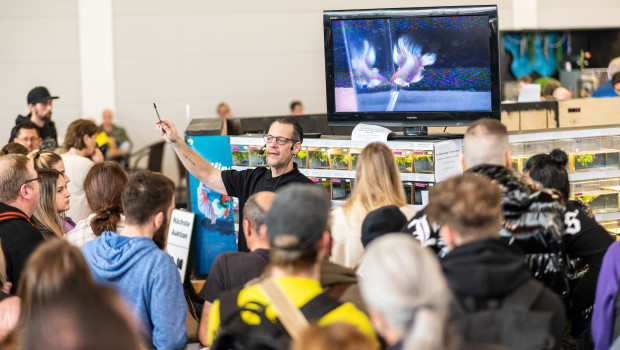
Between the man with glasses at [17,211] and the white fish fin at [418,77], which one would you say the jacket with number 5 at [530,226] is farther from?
the white fish fin at [418,77]

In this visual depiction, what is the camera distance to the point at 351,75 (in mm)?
4730

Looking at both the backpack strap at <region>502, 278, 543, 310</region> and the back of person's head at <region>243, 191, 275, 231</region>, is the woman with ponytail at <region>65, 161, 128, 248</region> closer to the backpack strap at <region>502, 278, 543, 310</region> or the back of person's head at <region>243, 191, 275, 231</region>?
the back of person's head at <region>243, 191, 275, 231</region>

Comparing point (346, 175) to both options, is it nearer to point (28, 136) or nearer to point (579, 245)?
point (579, 245)

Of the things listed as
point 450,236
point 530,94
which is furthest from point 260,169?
point 530,94

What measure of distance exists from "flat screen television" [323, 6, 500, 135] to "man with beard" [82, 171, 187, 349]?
2.02m

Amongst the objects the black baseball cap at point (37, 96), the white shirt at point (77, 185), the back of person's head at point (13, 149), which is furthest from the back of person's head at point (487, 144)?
the black baseball cap at point (37, 96)

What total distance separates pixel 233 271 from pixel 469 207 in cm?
93

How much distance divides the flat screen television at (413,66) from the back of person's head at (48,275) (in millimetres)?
2868

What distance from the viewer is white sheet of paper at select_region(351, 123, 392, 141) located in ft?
14.4

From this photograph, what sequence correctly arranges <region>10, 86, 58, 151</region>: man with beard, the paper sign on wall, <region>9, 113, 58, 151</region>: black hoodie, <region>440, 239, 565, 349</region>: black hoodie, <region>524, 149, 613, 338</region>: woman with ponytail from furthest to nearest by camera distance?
1. <region>10, 86, 58, 151</region>: man with beard
2. <region>9, 113, 58, 151</region>: black hoodie
3. the paper sign on wall
4. <region>524, 149, 613, 338</region>: woman with ponytail
5. <region>440, 239, 565, 349</region>: black hoodie

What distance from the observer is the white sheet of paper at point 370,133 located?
4.38m

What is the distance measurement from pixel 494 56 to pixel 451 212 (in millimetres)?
2372

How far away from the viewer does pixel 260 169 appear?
168 inches

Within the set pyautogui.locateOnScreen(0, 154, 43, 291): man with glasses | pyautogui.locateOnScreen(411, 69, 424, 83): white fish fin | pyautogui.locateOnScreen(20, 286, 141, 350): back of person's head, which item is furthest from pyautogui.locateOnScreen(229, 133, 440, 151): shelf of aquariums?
pyautogui.locateOnScreen(20, 286, 141, 350): back of person's head
